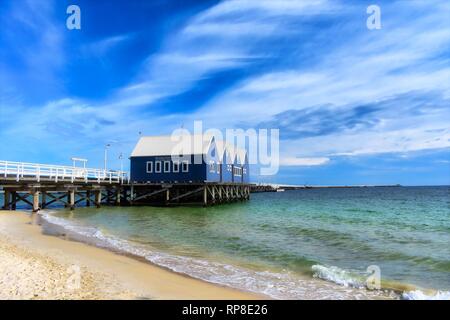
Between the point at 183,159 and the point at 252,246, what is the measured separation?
24332 millimetres

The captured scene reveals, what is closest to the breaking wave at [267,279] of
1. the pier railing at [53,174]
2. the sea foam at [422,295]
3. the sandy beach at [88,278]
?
the sea foam at [422,295]

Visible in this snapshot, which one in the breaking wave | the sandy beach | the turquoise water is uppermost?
the sandy beach

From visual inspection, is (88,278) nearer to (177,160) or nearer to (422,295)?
(422,295)

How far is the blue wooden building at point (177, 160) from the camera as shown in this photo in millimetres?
36688

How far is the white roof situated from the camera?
122 feet

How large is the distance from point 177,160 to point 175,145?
1.80 meters

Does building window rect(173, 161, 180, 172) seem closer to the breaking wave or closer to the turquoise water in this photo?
the turquoise water

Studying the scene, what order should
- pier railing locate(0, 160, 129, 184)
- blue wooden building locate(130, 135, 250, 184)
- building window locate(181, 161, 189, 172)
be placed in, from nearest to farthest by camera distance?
pier railing locate(0, 160, 129, 184)
blue wooden building locate(130, 135, 250, 184)
building window locate(181, 161, 189, 172)

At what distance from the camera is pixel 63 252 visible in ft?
36.2

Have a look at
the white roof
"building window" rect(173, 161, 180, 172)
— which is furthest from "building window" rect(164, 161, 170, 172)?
the white roof

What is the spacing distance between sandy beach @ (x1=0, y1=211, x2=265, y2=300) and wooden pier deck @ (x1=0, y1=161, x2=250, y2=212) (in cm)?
1500

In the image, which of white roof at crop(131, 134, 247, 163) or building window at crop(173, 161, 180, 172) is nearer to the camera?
white roof at crop(131, 134, 247, 163)

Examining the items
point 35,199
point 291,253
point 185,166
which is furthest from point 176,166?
point 291,253

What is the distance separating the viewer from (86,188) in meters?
32.4
